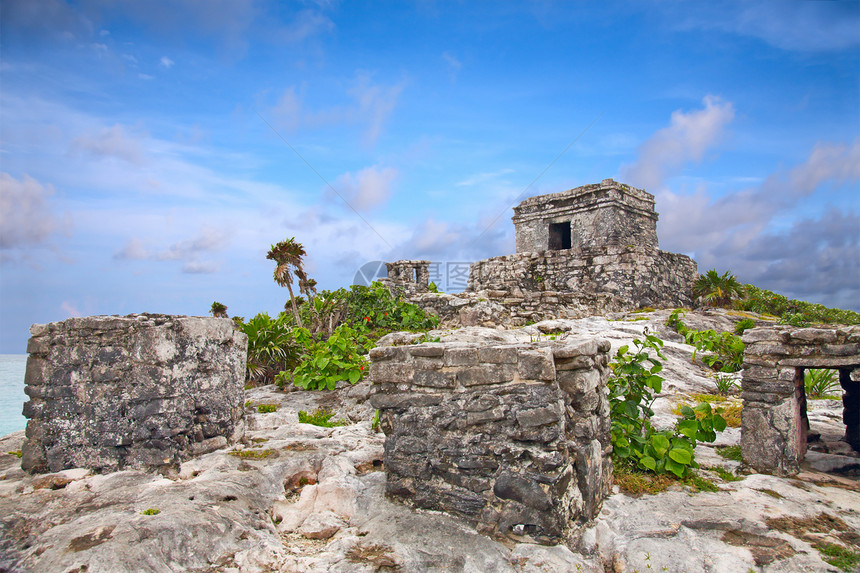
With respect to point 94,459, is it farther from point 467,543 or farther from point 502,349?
point 502,349

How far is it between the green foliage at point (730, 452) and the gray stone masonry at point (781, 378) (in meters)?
0.26

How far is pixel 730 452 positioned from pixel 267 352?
7.26 m

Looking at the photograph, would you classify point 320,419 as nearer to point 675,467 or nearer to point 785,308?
point 675,467

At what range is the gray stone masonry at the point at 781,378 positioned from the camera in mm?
5090

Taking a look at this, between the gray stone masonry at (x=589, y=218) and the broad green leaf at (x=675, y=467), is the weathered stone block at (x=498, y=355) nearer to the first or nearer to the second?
the broad green leaf at (x=675, y=467)

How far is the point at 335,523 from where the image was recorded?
427 cm

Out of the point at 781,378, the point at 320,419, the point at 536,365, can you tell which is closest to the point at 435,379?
the point at 536,365

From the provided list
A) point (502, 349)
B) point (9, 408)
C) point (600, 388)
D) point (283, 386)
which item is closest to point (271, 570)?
point (502, 349)

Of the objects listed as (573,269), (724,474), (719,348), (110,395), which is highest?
(573,269)

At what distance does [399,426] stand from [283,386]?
4.45 metres

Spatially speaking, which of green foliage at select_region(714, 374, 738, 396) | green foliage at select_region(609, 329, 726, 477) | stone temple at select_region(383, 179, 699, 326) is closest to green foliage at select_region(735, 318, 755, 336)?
green foliage at select_region(714, 374, 738, 396)

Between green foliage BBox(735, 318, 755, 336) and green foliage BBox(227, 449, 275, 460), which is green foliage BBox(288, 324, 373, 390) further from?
green foliage BBox(735, 318, 755, 336)

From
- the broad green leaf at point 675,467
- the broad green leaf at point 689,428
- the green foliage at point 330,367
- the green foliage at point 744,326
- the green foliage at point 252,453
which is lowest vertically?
the broad green leaf at point 675,467

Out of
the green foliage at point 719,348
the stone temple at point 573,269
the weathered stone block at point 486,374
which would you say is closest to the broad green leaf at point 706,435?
the weathered stone block at point 486,374
